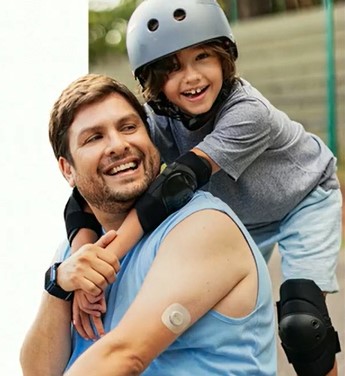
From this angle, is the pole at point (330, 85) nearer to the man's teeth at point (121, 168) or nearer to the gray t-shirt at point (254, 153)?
the gray t-shirt at point (254, 153)

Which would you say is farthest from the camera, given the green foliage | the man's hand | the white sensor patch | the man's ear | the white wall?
the green foliage

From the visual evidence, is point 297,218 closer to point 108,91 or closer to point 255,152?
point 255,152

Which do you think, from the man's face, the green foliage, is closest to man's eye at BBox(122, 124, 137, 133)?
the man's face

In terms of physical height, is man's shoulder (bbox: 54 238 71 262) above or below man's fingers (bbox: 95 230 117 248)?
below

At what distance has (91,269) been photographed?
155 cm

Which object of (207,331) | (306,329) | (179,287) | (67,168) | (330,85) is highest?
(67,168)

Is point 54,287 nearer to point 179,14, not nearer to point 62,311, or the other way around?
point 62,311

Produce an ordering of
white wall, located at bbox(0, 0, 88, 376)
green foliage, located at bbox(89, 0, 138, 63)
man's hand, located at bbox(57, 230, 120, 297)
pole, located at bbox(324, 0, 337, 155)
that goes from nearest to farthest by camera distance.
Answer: man's hand, located at bbox(57, 230, 120, 297) < white wall, located at bbox(0, 0, 88, 376) < pole, located at bbox(324, 0, 337, 155) < green foliage, located at bbox(89, 0, 138, 63)

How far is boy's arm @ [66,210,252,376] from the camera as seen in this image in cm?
143

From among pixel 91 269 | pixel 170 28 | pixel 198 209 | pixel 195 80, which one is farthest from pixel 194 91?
pixel 91 269

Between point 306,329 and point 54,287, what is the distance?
0.58 meters

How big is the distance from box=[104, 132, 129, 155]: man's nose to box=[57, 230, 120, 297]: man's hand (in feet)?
0.50

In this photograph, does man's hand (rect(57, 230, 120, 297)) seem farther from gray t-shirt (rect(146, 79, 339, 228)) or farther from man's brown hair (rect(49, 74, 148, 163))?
gray t-shirt (rect(146, 79, 339, 228))

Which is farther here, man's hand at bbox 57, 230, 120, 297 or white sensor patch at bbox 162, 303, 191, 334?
man's hand at bbox 57, 230, 120, 297
